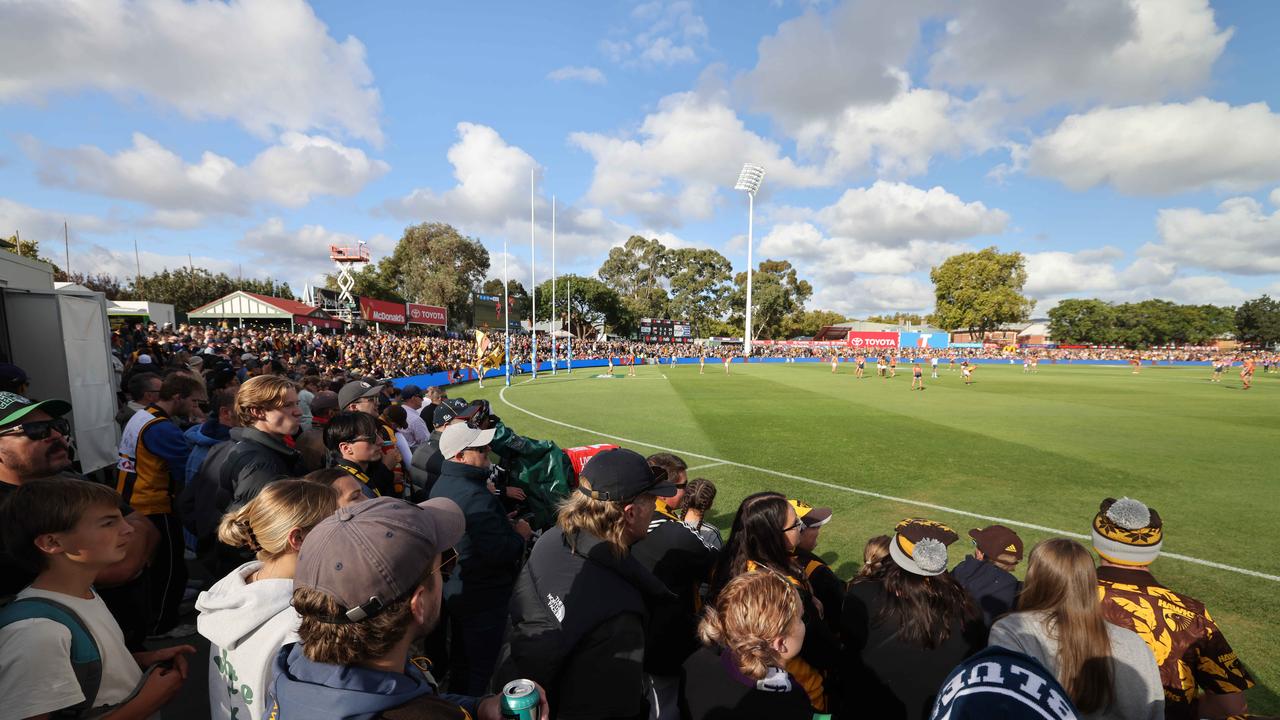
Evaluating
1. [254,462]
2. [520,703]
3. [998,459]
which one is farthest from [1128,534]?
[998,459]

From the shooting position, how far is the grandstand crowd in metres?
1.38

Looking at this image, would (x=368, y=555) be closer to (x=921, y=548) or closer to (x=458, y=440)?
(x=458, y=440)

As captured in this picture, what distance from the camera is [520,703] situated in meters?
1.37

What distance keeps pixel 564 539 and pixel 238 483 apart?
2.73 m

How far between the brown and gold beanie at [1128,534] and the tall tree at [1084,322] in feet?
379

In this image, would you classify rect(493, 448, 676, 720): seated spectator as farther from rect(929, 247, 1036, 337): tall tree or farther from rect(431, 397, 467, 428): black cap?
rect(929, 247, 1036, 337): tall tree

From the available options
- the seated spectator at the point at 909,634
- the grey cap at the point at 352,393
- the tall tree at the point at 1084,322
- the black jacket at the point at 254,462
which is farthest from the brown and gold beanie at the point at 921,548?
the tall tree at the point at 1084,322

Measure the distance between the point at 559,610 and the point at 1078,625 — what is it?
7.13 feet

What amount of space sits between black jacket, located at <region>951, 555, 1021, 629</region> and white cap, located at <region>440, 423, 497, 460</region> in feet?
10.3

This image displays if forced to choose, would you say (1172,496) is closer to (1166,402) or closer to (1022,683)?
(1022,683)

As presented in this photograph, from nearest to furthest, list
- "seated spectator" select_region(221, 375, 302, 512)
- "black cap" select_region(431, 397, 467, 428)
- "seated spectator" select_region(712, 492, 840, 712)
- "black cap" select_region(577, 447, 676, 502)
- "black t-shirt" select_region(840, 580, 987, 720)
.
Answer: "black cap" select_region(577, 447, 676, 502), "black t-shirt" select_region(840, 580, 987, 720), "seated spectator" select_region(712, 492, 840, 712), "seated spectator" select_region(221, 375, 302, 512), "black cap" select_region(431, 397, 467, 428)

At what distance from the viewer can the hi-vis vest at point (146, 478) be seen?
4.45 metres

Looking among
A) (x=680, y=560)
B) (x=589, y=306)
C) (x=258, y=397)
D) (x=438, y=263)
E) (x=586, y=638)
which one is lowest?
(x=680, y=560)

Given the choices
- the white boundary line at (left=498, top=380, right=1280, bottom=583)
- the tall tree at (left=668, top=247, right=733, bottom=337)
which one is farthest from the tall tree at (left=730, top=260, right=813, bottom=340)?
the white boundary line at (left=498, top=380, right=1280, bottom=583)
